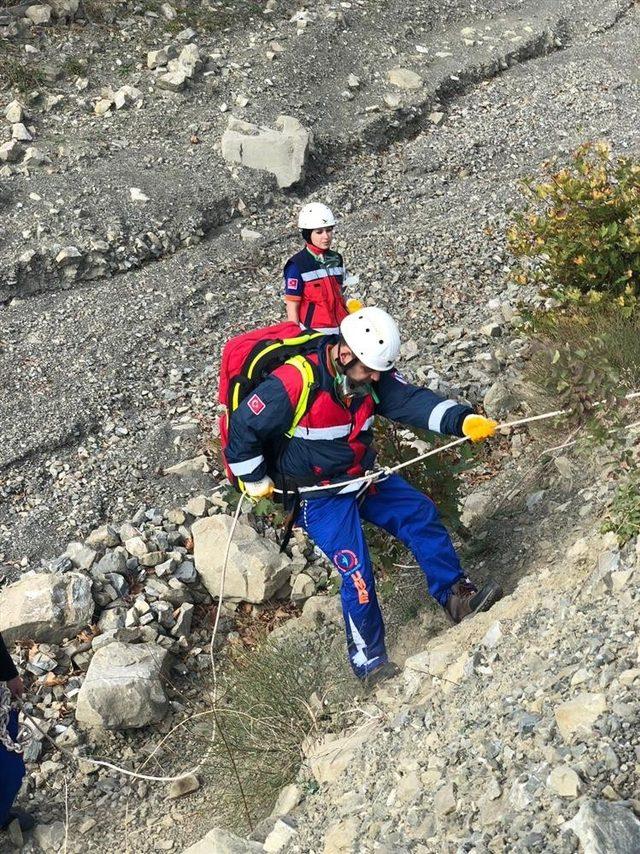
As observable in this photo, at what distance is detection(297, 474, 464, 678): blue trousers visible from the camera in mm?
4631

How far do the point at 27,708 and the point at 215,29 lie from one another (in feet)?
32.5

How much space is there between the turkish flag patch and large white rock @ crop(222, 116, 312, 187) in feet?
21.5

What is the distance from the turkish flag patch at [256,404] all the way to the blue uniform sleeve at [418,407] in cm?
59

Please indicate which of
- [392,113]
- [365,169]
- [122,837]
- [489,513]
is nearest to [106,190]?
[365,169]

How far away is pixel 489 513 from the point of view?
5.99 m

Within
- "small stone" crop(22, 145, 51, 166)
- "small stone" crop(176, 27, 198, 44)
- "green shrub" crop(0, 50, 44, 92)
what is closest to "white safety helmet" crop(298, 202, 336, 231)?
"small stone" crop(22, 145, 51, 166)

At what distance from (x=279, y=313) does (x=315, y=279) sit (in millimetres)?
2454

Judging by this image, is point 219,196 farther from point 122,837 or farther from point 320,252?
point 122,837

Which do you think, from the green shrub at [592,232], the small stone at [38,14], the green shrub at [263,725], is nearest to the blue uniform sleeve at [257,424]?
the green shrub at [263,725]

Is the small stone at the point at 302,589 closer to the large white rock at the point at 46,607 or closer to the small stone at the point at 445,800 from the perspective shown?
Answer: the large white rock at the point at 46,607

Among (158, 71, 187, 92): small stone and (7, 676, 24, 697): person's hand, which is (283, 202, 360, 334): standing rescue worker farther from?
(158, 71, 187, 92): small stone

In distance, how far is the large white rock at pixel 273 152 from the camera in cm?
1052

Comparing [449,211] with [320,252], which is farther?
[449,211]

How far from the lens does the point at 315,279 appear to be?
6.35 metres
